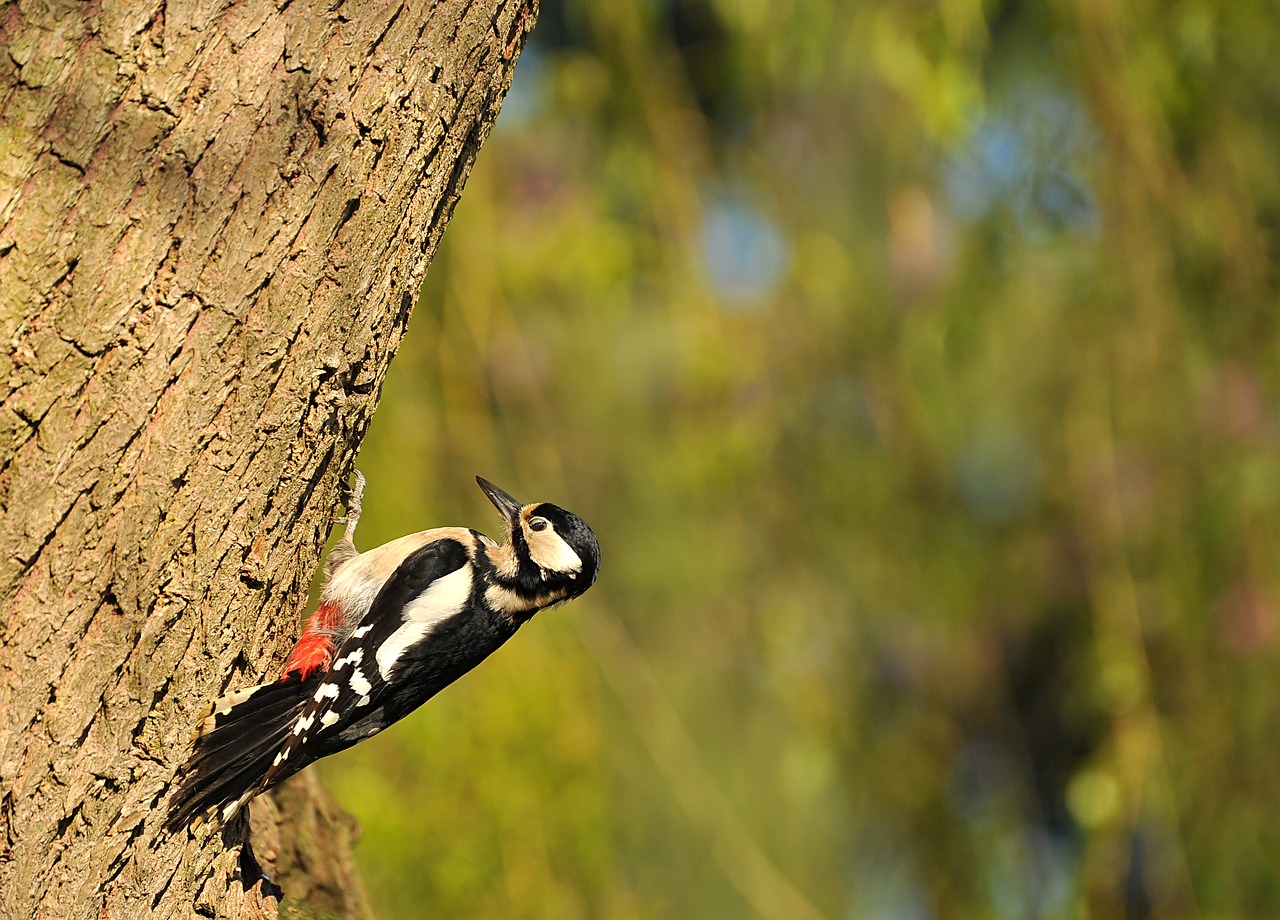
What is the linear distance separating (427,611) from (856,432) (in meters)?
1.36

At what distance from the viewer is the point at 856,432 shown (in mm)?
3592

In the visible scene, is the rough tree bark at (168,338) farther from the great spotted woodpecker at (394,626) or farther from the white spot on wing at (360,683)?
the white spot on wing at (360,683)

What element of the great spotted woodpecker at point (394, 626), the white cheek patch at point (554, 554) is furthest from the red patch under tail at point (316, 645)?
the white cheek patch at point (554, 554)

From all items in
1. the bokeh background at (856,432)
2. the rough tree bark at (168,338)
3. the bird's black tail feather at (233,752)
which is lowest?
the bokeh background at (856,432)

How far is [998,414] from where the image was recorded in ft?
12.8

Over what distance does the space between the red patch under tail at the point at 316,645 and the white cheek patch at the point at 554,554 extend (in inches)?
17.5

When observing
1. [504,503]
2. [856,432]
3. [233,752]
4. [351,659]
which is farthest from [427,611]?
[856,432]

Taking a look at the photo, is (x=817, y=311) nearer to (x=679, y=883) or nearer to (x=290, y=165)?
(x=679, y=883)

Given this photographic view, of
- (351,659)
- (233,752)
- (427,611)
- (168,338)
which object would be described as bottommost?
(427,611)

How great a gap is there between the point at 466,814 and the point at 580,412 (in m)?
1.08

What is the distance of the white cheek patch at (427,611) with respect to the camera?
2602mm

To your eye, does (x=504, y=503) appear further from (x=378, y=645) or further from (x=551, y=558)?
(x=378, y=645)

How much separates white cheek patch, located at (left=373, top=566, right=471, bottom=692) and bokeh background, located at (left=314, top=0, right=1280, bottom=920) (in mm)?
298

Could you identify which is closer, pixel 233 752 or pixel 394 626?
pixel 233 752
